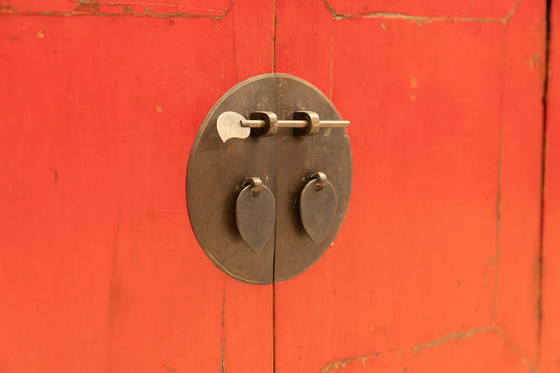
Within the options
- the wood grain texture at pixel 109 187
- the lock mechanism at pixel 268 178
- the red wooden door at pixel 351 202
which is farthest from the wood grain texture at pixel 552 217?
the wood grain texture at pixel 109 187

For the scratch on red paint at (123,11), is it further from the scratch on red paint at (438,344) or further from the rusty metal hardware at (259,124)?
the scratch on red paint at (438,344)

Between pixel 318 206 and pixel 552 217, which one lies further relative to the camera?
pixel 552 217

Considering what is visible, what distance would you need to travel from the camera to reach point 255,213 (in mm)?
904

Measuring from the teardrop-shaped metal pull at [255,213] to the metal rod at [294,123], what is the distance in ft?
0.28

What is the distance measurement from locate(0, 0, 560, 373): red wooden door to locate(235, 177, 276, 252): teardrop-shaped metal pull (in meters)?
0.08

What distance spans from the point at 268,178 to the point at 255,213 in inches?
2.5

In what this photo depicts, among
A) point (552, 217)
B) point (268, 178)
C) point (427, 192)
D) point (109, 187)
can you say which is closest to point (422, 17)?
point (427, 192)

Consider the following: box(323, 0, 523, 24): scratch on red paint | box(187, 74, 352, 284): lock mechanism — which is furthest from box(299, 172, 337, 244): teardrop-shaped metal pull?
box(323, 0, 523, 24): scratch on red paint

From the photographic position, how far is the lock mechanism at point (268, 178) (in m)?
0.88

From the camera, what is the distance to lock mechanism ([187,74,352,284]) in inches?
34.7

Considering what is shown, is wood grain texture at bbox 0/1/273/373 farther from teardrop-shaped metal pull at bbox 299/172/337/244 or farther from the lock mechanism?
teardrop-shaped metal pull at bbox 299/172/337/244

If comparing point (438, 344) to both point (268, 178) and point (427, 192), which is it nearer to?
point (427, 192)

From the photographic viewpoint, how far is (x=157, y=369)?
0.89 metres

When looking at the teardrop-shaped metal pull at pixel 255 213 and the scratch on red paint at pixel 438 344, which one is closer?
the teardrop-shaped metal pull at pixel 255 213
